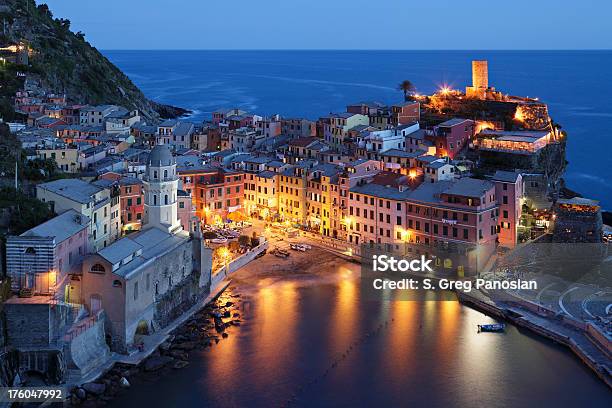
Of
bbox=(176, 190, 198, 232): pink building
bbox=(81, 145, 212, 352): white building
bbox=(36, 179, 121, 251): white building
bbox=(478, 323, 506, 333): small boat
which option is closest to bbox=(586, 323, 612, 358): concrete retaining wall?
bbox=(478, 323, 506, 333): small boat

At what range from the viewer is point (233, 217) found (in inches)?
1435

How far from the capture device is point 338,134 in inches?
1737

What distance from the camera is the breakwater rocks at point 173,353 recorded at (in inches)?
782

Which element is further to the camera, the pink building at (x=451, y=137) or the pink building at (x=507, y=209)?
the pink building at (x=451, y=137)

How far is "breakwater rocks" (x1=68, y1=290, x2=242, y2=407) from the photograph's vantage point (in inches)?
782

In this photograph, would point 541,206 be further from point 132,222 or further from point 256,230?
point 132,222

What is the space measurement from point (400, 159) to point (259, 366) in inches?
665

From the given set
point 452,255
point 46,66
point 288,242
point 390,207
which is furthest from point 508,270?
point 46,66

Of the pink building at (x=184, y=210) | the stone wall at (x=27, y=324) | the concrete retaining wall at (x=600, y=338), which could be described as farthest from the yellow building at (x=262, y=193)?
the stone wall at (x=27, y=324)

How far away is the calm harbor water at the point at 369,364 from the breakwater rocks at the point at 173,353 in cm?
27

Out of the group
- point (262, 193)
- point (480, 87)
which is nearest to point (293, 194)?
point (262, 193)

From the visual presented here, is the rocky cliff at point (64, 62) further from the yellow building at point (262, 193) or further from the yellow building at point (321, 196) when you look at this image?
the yellow building at point (321, 196)

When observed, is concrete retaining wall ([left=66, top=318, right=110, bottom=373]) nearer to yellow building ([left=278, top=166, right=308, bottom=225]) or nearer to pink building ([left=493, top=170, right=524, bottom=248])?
yellow building ([left=278, top=166, right=308, bottom=225])

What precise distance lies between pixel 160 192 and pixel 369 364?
9.30 m
